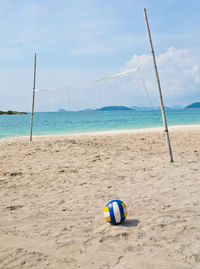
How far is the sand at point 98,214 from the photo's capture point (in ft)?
6.98

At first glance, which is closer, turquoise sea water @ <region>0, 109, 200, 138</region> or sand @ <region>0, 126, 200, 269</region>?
sand @ <region>0, 126, 200, 269</region>

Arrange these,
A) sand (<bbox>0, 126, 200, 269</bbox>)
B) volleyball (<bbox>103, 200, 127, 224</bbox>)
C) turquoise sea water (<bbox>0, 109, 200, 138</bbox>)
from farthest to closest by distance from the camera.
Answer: turquoise sea water (<bbox>0, 109, 200, 138</bbox>), volleyball (<bbox>103, 200, 127, 224</bbox>), sand (<bbox>0, 126, 200, 269</bbox>)

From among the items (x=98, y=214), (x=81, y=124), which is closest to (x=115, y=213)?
(x=98, y=214)

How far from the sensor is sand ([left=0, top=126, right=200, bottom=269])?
2.13m

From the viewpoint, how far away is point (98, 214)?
3057 millimetres

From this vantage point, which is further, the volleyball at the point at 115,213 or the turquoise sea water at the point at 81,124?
the turquoise sea water at the point at 81,124

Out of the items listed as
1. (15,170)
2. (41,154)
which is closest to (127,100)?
(41,154)

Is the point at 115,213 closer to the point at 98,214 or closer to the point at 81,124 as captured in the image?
the point at 98,214

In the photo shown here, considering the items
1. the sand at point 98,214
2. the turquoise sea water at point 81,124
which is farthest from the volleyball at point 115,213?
the turquoise sea water at point 81,124

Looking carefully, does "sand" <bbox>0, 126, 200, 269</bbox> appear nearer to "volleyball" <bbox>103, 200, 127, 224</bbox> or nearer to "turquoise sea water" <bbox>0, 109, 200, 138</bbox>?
"volleyball" <bbox>103, 200, 127, 224</bbox>

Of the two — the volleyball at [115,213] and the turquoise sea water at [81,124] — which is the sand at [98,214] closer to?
the volleyball at [115,213]

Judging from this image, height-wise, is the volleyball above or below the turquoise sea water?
below

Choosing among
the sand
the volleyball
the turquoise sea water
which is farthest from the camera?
the turquoise sea water

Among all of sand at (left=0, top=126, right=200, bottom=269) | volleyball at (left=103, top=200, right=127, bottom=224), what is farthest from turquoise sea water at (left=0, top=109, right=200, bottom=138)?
volleyball at (left=103, top=200, right=127, bottom=224)
